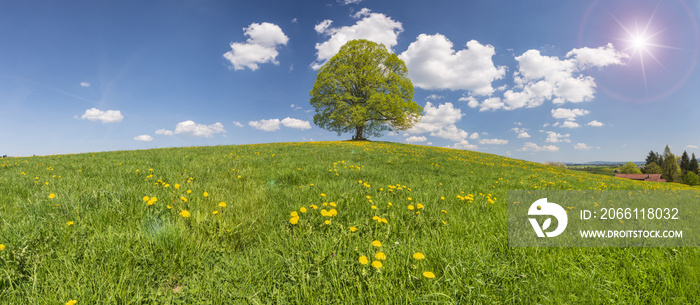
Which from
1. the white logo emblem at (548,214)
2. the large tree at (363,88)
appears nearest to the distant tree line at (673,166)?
the large tree at (363,88)

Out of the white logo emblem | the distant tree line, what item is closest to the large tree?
the white logo emblem

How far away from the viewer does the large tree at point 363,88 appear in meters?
31.2

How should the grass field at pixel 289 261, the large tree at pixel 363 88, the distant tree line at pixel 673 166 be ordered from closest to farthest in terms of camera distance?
the grass field at pixel 289 261 < the large tree at pixel 363 88 < the distant tree line at pixel 673 166

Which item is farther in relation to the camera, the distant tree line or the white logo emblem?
the distant tree line

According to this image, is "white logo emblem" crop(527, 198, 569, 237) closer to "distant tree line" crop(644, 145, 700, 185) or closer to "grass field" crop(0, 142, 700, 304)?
"grass field" crop(0, 142, 700, 304)

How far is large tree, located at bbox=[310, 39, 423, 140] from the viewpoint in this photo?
31.2m

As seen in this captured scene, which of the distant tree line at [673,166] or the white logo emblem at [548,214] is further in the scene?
the distant tree line at [673,166]

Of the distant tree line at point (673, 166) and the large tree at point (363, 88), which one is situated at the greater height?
the large tree at point (363, 88)

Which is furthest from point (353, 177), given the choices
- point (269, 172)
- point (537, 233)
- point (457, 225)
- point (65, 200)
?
point (65, 200)

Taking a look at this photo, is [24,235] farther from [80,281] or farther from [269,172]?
[269,172]

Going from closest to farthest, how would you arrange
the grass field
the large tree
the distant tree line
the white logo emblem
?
the grass field < the white logo emblem < the large tree < the distant tree line

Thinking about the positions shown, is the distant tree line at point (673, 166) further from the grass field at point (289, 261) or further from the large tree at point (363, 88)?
the grass field at point (289, 261)

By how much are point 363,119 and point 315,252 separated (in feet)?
95.7

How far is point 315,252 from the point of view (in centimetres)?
253
